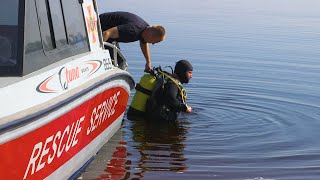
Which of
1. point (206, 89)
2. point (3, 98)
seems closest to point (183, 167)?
point (3, 98)

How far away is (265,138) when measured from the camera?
349 inches

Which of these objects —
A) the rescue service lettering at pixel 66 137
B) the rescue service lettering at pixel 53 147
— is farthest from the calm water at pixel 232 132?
the rescue service lettering at pixel 53 147

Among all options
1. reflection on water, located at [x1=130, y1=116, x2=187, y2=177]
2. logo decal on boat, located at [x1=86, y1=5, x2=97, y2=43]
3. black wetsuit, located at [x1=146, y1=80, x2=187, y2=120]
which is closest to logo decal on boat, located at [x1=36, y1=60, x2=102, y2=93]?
logo decal on boat, located at [x1=86, y1=5, x2=97, y2=43]

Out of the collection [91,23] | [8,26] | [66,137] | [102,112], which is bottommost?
[102,112]

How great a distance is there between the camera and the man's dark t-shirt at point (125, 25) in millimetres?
8531

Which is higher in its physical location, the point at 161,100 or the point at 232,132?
the point at 161,100

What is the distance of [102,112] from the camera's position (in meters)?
6.62

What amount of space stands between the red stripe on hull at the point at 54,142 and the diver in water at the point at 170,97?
217 centimetres

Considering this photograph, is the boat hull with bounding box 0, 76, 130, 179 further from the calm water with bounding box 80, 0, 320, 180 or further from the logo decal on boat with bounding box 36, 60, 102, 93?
the calm water with bounding box 80, 0, 320, 180

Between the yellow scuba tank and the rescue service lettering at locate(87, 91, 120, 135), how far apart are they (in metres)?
1.93

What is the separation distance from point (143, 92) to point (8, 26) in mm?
4573

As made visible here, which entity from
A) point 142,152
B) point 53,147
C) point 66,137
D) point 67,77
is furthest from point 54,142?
point 142,152

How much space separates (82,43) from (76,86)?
1.12 metres

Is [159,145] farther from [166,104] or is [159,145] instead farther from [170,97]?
[166,104]
